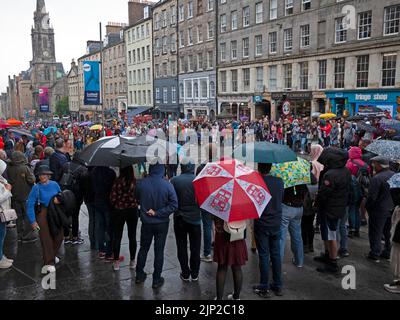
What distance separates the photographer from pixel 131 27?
171 feet

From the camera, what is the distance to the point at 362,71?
24359 millimetres

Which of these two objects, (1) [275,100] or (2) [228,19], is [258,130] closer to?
(1) [275,100]

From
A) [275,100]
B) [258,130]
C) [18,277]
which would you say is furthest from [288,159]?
[275,100]

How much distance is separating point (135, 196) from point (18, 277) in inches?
94.5

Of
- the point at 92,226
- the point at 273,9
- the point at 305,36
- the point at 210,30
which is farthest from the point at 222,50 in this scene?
the point at 92,226

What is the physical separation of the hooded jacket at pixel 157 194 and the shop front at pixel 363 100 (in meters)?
19.1

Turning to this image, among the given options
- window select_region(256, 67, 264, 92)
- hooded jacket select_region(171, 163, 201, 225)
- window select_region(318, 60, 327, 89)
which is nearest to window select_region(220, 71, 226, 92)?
window select_region(256, 67, 264, 92)

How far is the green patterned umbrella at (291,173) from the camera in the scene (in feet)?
17.1

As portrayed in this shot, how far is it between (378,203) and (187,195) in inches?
128

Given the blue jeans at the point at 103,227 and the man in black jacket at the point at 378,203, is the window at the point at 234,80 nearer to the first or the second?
the man in black jacket at the point at 378,203

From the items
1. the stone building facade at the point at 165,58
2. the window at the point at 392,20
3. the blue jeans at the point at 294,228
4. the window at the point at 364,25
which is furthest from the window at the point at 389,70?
the stone building facade at the point at 165,58

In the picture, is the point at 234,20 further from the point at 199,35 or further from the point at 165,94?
the point at 165,94

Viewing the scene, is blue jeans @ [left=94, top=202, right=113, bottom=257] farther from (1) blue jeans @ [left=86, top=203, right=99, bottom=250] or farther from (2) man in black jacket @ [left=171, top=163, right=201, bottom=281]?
(2) man in black jacket @ [left=171, top=163, right=201, bottom=281]

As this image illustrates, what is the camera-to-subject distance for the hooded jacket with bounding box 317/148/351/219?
545 cm
